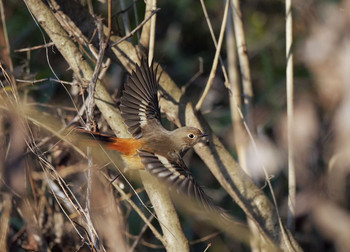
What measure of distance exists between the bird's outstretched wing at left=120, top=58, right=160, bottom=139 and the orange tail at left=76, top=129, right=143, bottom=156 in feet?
0.29

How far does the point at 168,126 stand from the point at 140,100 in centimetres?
68

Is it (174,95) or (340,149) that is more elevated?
(174,95)

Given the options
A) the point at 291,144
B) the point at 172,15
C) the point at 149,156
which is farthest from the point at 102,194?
the point at 172,15

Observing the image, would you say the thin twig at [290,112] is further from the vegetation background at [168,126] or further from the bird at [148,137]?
the bird at [148,137]

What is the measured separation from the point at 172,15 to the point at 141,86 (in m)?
2.91

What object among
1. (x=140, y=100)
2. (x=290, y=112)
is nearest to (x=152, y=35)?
(x=140, y=100)

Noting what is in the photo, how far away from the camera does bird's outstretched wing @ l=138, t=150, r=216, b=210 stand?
2.59m

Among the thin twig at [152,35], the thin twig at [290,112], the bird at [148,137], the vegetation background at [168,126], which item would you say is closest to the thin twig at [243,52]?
the vegetation background at [168,126]

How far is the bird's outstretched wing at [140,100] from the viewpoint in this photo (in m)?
2.97

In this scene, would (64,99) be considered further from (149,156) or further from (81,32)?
(149,156)

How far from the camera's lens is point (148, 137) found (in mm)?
3213

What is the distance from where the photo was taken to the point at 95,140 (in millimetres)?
2719

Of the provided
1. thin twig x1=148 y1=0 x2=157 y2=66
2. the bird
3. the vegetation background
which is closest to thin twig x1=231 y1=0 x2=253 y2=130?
the vegetation background

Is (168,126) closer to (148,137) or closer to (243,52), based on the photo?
(148,137)
